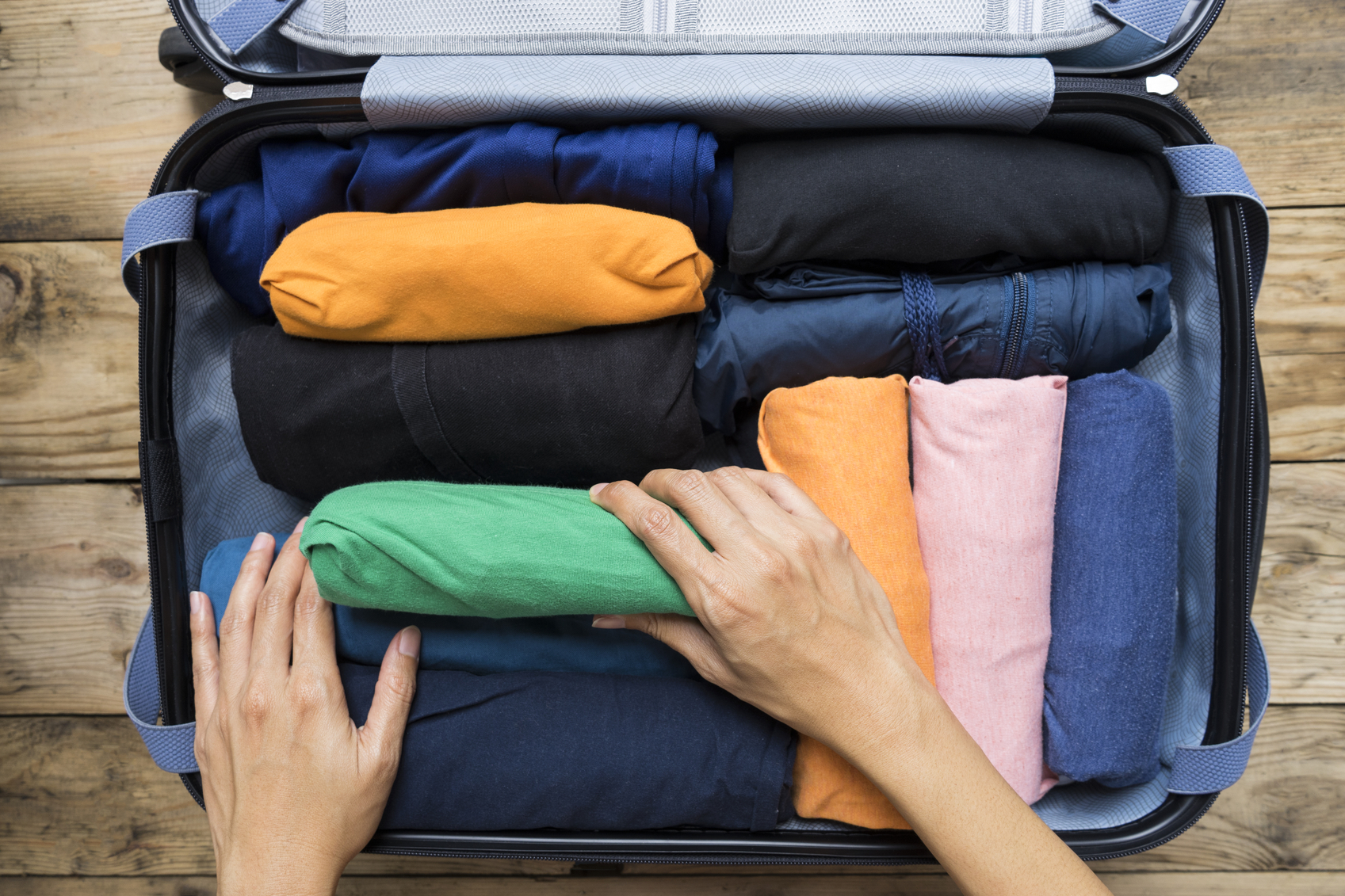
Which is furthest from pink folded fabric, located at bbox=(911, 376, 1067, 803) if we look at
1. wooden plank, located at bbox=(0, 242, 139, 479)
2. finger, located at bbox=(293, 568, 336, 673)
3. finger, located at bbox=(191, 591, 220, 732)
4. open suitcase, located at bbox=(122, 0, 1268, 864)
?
wooden plank, located at bbox=(0, 242, 139, 479)

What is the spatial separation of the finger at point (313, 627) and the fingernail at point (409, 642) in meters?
0.06

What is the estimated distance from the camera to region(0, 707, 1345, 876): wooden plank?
2.73 feet

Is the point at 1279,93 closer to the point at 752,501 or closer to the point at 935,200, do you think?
the point at 935,200

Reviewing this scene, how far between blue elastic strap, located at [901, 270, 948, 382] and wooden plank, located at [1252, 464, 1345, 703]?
48 cm

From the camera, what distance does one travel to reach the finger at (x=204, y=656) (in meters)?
0.63

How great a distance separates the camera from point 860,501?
60 cm

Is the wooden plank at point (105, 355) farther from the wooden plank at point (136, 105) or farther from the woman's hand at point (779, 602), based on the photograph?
the woman's hand at point (779, 602)

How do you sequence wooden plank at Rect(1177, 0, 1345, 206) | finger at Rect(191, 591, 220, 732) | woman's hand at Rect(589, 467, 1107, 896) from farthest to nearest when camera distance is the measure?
wooden plank at Rect(1177, 0, 1345, 206) < finger at Rect(191, 591, 220, 732) < woman's hand at Rect(589, 467, 1107, 896)

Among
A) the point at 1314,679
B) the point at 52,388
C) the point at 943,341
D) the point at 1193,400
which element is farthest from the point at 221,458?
the point at 1314,679

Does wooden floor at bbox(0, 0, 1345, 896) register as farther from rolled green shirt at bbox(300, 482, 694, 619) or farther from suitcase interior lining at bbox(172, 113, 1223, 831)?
rolled green shirt at bbox(300, 482, 694, 619)

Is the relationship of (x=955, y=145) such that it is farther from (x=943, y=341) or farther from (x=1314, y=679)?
(x=1314, y=679)

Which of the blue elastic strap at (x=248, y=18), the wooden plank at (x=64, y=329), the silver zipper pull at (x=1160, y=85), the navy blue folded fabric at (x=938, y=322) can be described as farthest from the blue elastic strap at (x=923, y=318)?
the wooden plank at (x=64, y=329)

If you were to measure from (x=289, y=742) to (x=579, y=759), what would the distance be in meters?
0.22

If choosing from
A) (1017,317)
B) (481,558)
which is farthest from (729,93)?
(481,558)
